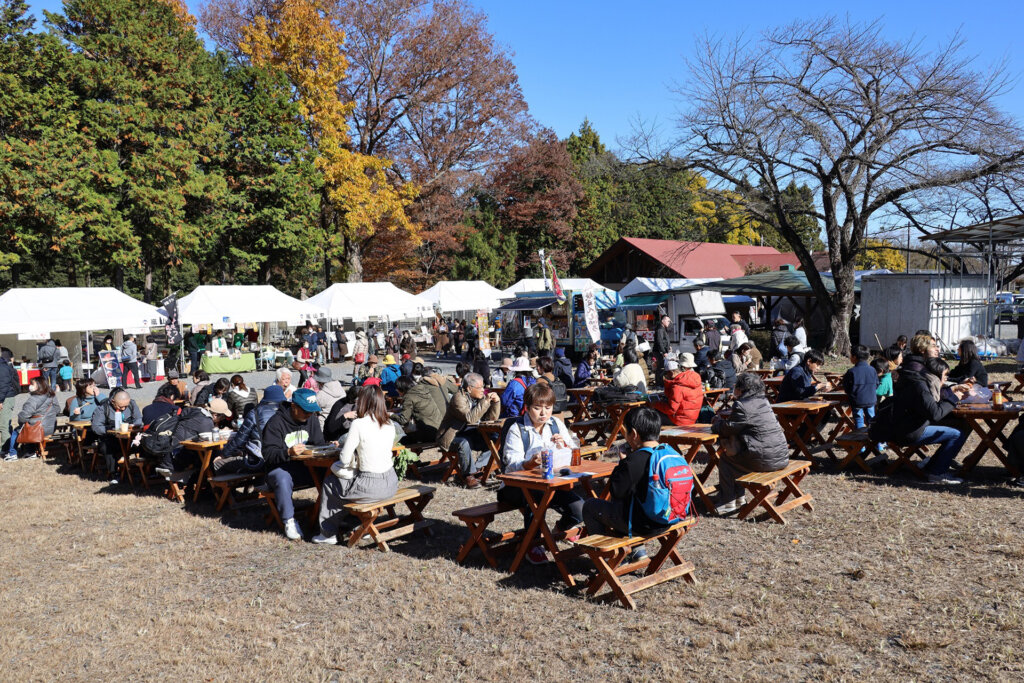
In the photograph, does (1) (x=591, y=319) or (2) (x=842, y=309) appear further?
(2) (x=842, y=309)

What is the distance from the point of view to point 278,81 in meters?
30.2

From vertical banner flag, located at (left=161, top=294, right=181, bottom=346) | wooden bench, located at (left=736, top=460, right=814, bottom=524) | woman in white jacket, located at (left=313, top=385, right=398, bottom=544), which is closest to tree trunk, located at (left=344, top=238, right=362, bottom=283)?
vertical banner flag, located at (left=161, top=294, right=181, bottom=346)

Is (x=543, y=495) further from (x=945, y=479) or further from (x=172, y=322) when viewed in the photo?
(x=172, y=322)

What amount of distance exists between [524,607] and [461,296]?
79.0 feet

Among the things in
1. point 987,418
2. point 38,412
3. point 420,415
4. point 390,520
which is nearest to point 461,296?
point 38,412

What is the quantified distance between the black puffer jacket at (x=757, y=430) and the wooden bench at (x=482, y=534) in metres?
1.90

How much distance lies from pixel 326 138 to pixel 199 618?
28676 millimetres

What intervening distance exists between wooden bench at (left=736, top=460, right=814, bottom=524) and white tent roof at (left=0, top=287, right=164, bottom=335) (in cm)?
1898

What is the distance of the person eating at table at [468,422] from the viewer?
8102mm

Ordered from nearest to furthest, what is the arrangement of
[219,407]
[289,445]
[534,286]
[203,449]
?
1. [289,445]
2. [203,449]
3. [219,407]
4. [534,286]

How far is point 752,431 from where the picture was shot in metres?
6.15

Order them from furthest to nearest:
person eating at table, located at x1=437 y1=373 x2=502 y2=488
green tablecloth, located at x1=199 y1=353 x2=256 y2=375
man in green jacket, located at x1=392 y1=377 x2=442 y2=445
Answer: green tablecloth, located at x1=199 y1=353 x2=256 y2=375, man in green jacket, located at x1=392 y1=377 x2=442 y2=445, person eating at table, located at x1=437 y1=373 x2=502 y2=488

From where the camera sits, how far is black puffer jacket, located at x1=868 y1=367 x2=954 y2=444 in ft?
23.2

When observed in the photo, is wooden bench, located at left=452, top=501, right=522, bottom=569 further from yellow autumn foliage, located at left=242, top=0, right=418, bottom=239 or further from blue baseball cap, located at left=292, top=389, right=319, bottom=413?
yellow autumn foliage, located at left=242, top=0, right=418, bottom=239
